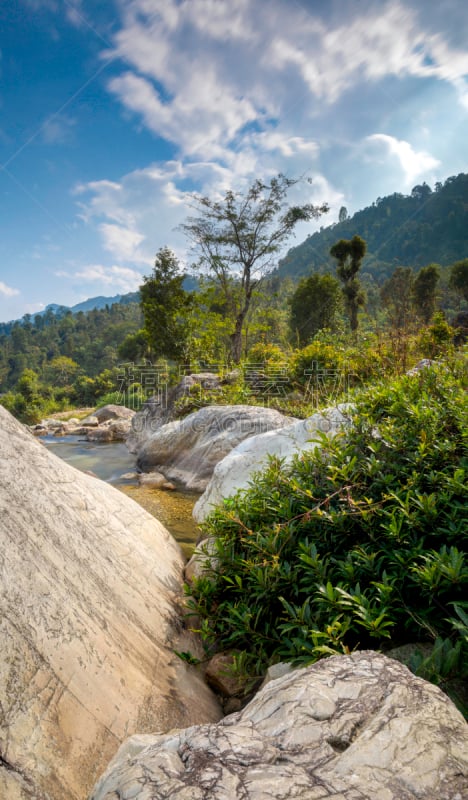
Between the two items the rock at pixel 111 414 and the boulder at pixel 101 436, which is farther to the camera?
the rock at pixel 111 414

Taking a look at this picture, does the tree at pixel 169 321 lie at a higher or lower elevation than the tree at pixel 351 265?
lower

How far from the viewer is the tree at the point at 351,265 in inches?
955

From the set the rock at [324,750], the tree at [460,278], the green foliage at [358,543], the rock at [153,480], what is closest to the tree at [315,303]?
the tree at [460,278]

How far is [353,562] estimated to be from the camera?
7.09 feet

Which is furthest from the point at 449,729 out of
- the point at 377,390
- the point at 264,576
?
the point at 377,390

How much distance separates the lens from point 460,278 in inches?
1159

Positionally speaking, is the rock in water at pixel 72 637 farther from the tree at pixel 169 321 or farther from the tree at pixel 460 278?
the tree at pixel 460 278

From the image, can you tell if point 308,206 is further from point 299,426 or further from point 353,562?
point 353,562

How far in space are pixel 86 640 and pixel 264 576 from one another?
1.05 meters

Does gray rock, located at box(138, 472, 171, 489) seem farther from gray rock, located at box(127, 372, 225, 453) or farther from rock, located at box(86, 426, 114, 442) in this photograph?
rock, located at box(86, 426, 114, 442)

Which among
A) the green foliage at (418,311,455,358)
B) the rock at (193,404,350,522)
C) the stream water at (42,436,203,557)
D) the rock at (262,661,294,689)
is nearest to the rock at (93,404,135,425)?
the stream water at (42,436,203,557)

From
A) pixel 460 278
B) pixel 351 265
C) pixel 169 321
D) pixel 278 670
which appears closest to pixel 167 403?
pixel 169 321

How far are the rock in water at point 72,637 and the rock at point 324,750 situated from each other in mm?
492

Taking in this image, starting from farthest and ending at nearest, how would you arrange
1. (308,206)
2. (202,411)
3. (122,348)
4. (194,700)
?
(122,348)
(308,206)
(202,411)
(194,700)
